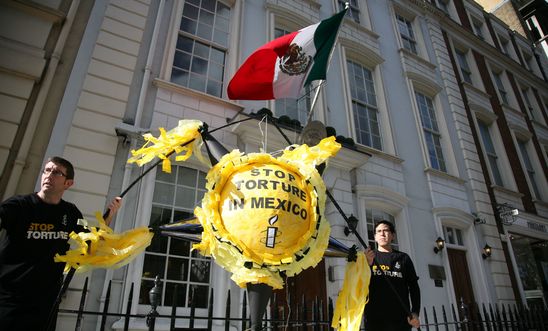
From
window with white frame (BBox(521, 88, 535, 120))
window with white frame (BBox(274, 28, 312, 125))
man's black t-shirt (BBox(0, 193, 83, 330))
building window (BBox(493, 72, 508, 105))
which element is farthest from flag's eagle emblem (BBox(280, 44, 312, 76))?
window with white frame (BBox(521, 88, 535, 120))

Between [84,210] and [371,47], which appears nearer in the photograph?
[84,210]

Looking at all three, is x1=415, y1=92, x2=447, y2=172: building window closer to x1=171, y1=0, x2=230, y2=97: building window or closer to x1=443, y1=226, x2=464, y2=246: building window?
x1=443, y1=226, x2=464, y2=246: building window

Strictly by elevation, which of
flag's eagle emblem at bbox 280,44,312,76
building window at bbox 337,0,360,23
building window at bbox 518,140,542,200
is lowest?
flag's eagle emblem at bbox 280,44,312,76

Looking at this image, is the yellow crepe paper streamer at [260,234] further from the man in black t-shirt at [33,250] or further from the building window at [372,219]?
the building window at [372,219]

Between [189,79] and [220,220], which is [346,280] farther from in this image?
[189,79]

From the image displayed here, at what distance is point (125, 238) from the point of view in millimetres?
2137

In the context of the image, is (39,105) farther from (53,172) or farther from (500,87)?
(500,87)

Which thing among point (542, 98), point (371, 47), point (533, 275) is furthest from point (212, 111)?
point (542, 98)

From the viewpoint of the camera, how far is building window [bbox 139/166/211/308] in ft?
16.7

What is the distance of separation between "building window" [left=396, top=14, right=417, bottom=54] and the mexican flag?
9.39 metres

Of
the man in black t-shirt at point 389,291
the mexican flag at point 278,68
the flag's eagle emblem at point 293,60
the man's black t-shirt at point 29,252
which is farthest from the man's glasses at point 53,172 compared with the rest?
the man in black t-shirt at point 389,291

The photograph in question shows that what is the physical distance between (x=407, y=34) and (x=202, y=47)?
825 centimetres

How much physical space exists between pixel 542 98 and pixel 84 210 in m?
20.3

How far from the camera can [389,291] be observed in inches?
141
